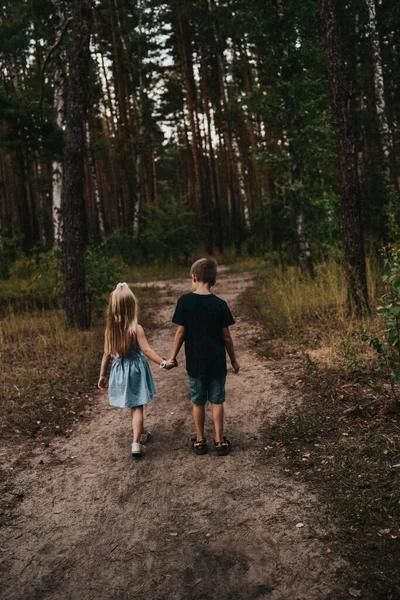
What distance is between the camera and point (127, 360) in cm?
520

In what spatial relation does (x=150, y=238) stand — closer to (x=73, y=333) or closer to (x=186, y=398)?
(x=73, y=333)

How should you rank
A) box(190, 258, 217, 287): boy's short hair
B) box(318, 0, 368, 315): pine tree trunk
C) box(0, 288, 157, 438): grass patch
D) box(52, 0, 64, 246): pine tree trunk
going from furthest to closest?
1. box(52, 0, 64, 246): pine tree trunk
2. box(318, 0, 368, 315): pine tree trunk
3. box(0, 288, 157, 438): grass patch
4. box(190, 258, 217, 287): boy's short hair

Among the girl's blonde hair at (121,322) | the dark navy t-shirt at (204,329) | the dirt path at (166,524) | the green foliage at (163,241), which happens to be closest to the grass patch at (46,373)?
the dirt path at (166,524)

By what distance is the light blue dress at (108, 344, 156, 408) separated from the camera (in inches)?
201

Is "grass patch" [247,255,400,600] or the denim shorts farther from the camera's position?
the denim shorts

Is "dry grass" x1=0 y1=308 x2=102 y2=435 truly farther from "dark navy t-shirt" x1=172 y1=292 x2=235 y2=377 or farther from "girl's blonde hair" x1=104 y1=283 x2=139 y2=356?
"dark navy t-shirt" x1=172 y1=292 x2=235 y2=377

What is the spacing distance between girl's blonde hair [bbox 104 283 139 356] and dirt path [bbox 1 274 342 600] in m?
1.06

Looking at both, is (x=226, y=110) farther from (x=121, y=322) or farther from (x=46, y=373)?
(x=121, y=322)

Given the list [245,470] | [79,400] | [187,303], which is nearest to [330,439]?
[245,470]

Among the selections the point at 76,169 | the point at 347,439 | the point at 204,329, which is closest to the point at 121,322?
the point at 204,329

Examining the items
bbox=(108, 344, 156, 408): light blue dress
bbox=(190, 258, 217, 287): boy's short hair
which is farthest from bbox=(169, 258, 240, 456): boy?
bbox=(108, 344, 156, 408): light blue dress

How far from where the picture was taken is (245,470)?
15.0 feet

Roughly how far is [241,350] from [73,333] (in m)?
3.39

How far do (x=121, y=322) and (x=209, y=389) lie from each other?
1.06 metres
